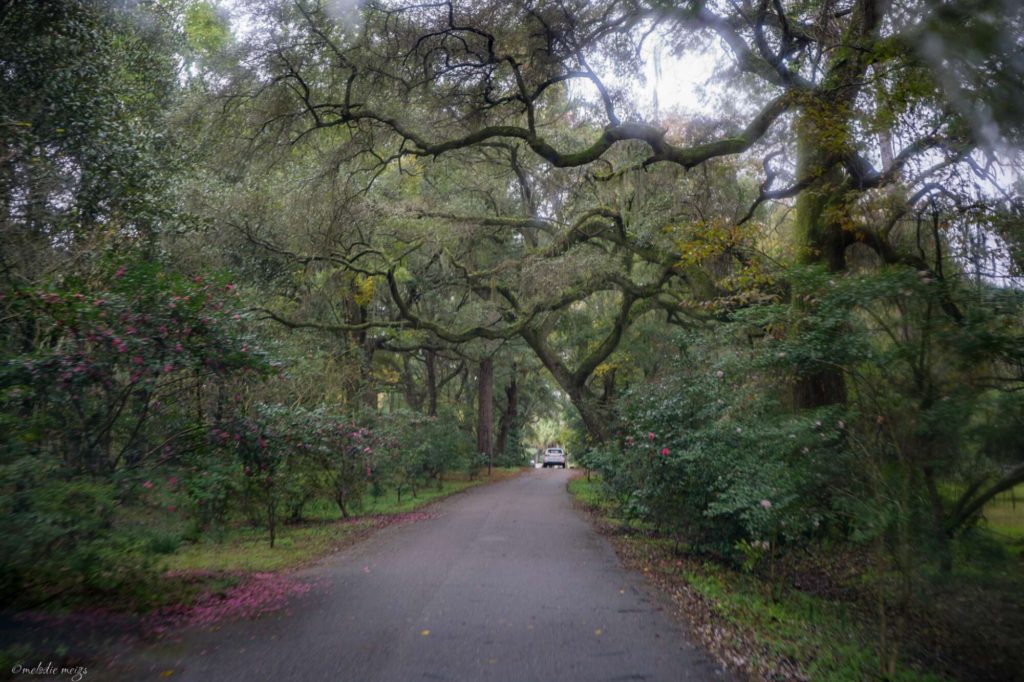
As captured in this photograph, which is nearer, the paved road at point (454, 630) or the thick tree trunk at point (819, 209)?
the paved road at point (454, 630)

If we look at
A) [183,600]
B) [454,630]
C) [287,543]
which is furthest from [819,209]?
[287,543]

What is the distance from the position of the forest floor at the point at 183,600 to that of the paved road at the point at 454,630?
444 millimetres

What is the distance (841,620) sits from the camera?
764cm

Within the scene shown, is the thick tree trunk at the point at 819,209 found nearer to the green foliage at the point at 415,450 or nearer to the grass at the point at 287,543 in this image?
the green foliage at the point at 415,450

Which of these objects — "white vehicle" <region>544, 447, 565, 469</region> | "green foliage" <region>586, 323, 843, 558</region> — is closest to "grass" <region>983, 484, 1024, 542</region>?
"green foliage" <region>586, 323, 843, 558</region>

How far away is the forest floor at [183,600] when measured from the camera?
19.1 feet

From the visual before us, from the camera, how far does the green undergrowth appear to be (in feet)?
19.0

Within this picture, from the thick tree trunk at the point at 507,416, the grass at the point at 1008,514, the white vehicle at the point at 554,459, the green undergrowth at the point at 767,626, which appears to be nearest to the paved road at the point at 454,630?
the green undergrowth at the point at 767,626

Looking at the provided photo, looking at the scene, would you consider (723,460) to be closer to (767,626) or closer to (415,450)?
(767,626)

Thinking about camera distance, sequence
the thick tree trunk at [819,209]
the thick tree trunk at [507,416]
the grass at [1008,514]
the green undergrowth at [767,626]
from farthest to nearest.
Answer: the thick tree trunk at [507,416] < the thick tree trunk at [819,209] < the green undergrowth at [767,626] < the grass at [1008,514]

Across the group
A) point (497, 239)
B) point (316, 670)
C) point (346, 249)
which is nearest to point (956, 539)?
point (316, 670)

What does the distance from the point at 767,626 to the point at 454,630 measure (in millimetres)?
3147

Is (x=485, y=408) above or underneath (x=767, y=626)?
above

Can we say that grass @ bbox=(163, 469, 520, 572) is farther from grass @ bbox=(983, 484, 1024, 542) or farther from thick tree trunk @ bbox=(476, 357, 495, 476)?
thick tree trunk @ bbox=(476, 357, 495, 476)
